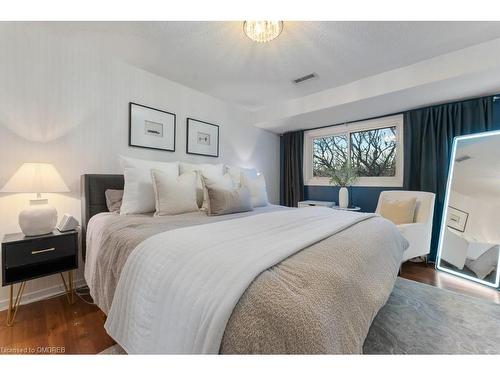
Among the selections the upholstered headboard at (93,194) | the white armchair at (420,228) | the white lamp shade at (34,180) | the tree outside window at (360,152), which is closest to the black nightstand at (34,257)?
the upholstered headboard at (93,194)

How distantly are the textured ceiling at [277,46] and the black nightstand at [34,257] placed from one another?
174cm

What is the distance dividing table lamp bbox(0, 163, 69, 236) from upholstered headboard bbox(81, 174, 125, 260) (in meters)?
0.25

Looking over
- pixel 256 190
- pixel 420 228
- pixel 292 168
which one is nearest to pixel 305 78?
pixel 256 190

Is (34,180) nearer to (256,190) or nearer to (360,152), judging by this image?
(256,190)

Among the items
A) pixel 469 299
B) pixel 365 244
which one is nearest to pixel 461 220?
pixel 469 299

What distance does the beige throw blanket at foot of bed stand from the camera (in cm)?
64

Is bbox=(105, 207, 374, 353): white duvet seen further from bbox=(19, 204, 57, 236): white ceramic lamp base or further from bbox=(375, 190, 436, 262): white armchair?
bbox=(375, 190, 436, 262): white armchair

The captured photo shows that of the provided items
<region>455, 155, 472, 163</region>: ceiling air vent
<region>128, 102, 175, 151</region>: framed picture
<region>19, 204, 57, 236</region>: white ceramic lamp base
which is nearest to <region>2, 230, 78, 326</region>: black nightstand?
<region>19, 204, 57, 236</region>: white ceramic lamp base

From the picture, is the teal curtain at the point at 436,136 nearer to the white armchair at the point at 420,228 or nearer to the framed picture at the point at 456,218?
the framed picture at the point at 456,218

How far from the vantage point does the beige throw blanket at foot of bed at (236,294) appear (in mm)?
637

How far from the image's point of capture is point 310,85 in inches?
113
